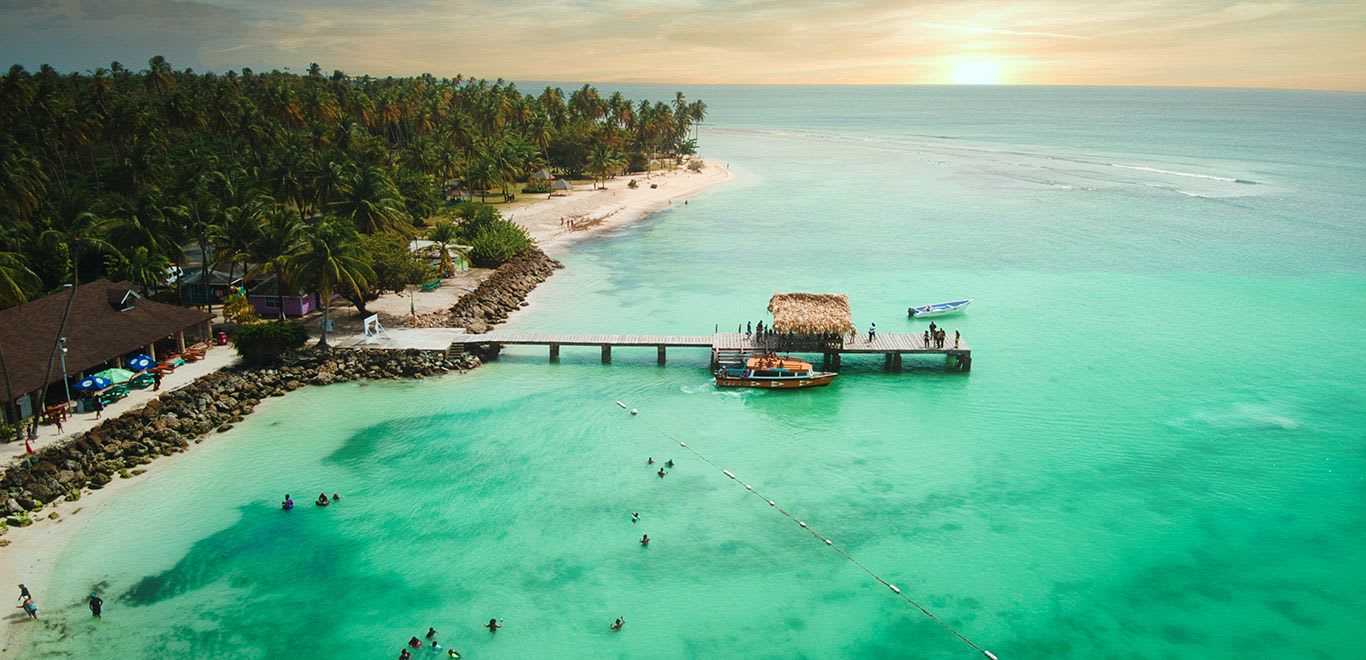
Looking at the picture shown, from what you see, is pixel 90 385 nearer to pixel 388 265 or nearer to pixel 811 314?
pixel 388 265

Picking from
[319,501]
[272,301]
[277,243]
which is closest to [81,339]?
Answer: [277,243]

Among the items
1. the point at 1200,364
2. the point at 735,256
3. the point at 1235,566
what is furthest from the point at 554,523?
the point at 735,256

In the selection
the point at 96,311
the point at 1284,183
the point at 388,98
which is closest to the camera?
the point at 96,311

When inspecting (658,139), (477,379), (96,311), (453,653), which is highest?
(658,139)

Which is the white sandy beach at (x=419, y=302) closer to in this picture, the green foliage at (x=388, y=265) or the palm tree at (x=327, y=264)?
the green foliage at (x=388, y=265)

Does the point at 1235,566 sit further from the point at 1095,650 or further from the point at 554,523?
the point at 554,523
